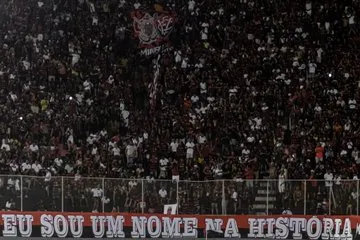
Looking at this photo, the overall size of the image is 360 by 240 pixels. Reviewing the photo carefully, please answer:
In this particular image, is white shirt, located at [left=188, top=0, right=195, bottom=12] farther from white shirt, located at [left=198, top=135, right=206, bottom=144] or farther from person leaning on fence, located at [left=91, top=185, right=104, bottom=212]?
person leaning on fence, located at [left=91, top=185, right=104, bottom=212]

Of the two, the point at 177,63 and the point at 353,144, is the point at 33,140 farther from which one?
the point at 353,144

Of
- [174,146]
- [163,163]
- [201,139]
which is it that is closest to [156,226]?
[163,163]

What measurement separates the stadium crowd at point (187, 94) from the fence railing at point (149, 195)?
81 millimetres

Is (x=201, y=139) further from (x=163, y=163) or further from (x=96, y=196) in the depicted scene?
(x=96, y=196)

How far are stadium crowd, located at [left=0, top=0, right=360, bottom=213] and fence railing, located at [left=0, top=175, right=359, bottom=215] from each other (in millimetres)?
81

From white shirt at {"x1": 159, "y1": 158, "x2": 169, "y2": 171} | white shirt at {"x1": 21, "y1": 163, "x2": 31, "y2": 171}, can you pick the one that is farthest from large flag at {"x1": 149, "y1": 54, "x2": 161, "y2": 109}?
white shirt at {"x1": 21, "y1": 163, "x2": 31, "y2": 171}

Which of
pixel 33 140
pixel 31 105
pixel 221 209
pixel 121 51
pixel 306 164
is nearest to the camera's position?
pixel 221 209

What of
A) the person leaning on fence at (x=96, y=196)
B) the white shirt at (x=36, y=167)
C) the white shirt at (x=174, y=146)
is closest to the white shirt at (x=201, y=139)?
the white shirt at (x=174, y=146)

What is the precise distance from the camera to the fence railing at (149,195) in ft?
63.5

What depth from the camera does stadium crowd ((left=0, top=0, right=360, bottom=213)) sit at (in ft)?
71.9

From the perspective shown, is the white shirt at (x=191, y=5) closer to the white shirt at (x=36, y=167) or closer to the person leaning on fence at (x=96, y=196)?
the white shirt at (x=36, y=167)

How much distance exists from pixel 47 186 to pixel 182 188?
3.93 meters

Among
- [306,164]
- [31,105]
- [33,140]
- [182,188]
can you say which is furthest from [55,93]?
[306,164]

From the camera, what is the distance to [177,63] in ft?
85.5
